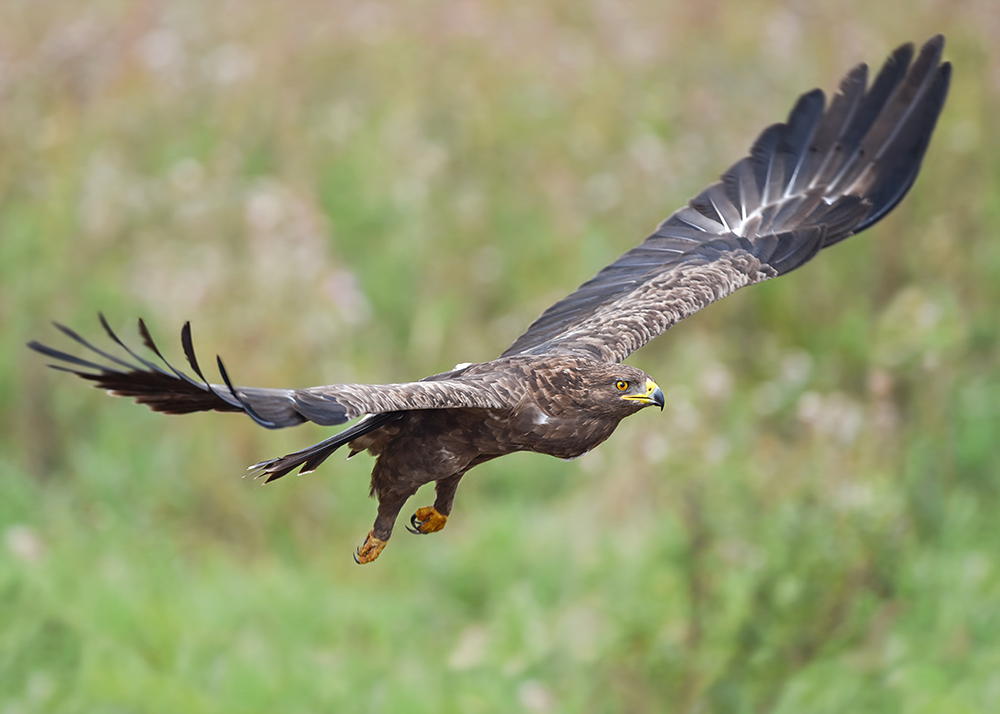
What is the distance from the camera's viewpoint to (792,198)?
9484mm

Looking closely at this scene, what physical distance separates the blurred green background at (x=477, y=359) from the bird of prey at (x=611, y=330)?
9.65ft

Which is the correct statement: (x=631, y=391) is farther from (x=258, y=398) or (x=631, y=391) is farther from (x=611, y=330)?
(x=258, y=398)

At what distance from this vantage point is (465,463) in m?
7.05

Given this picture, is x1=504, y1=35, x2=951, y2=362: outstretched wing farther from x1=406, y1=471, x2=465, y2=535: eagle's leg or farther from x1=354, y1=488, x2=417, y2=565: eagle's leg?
x1=354, y1=488, x2=417, y2=565: eagle's leg

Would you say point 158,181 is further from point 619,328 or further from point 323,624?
point 619,328

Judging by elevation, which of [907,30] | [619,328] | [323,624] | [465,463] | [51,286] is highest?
[51,286]

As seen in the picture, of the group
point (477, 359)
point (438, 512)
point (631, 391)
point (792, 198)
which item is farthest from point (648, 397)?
point (477, 359)

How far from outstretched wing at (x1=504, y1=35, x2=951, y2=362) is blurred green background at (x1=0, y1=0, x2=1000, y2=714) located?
2.89m

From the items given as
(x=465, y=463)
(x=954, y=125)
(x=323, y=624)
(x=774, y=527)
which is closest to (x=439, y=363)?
(x=323, y=624)

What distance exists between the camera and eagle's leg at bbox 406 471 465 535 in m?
7.30

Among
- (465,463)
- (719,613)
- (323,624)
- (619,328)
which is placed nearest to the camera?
(465,463)

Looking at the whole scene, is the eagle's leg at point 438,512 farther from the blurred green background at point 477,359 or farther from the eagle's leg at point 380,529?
the blurred green background at point 477,359

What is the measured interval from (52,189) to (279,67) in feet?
7.70

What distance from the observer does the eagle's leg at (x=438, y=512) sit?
730 cm
